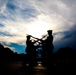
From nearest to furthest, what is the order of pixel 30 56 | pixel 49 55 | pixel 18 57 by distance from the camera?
pixel 49 55, pixel 30 56, pixel 18 57

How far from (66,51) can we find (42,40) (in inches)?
485

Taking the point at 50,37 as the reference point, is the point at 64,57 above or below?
below

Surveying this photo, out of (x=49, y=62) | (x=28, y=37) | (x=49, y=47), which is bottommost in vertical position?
(x=49, y=62)

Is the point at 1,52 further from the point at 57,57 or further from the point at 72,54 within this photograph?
the point at 72,54

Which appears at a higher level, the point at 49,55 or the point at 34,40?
the point at 34,40

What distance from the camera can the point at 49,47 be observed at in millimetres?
59438

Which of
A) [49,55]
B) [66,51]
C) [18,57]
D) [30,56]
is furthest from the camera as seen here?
[18,57]

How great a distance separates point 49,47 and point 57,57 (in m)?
17.3

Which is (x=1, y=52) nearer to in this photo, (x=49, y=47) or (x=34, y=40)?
(x=34, y=40)

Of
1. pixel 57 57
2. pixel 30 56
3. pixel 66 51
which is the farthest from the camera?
pixel 57 57

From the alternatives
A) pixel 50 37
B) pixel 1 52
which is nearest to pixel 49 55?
pixel 50 37

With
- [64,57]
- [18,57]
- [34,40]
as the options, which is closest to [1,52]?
[34,40]

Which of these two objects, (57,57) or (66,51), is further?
(57,57)

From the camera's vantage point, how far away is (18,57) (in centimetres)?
13550
